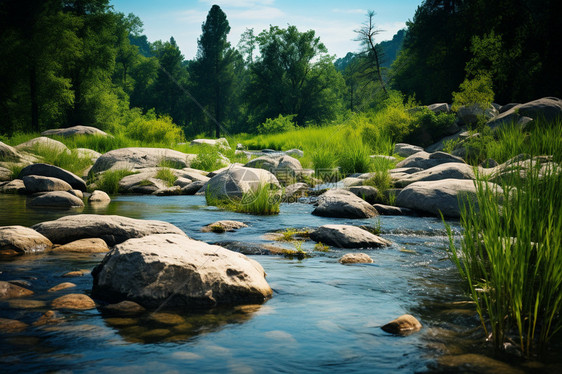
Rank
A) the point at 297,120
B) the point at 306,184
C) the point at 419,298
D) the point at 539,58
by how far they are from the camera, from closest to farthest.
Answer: the point at 419,298 → the point at 306,184 → the point at 539,58 → the point at 297,120

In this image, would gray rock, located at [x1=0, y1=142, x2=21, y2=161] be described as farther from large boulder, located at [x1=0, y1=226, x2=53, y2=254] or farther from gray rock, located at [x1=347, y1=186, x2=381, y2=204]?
gray rock, located at [x1=347, y1=186, x2=381, y2=204]

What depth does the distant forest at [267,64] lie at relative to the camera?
2330 cm

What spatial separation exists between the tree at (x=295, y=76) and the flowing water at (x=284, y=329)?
159 ft

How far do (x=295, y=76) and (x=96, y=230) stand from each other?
4895cm

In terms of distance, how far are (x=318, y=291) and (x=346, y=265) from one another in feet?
3.54

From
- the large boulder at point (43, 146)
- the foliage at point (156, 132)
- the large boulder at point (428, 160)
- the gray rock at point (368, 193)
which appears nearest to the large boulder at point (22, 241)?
the gray rock at point (368, 193)

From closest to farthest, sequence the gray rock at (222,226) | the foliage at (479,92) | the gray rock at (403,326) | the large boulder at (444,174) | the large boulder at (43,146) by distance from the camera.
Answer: the gray rock at (403,326)
the gray rock at (222,226)
the large boulder at (444,174)
the large boulder at (43,146)
the foliage at (479,92)

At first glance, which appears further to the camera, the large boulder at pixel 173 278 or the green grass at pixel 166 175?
the green grass at pixel 166 175

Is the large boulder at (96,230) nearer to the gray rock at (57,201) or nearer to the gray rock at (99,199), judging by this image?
the gray rock at (57,201)

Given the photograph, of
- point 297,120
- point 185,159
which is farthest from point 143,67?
point 185,159

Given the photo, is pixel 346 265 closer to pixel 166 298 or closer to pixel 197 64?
pixel 166 298

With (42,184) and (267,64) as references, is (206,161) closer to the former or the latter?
(42,184)

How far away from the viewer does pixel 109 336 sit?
3.59 m

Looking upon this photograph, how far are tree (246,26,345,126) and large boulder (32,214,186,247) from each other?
154 feet
